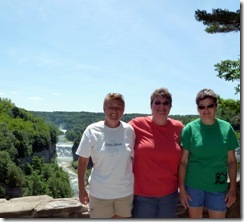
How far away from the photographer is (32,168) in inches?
1667

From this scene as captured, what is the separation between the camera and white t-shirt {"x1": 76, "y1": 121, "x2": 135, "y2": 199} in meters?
1.81

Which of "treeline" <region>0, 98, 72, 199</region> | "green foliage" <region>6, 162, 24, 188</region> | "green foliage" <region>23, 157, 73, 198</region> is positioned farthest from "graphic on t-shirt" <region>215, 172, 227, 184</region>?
"green foliage" <region>6, 162, 24, 188</region>

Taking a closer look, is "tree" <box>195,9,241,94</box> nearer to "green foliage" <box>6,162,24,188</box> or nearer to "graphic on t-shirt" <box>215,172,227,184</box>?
"graphic on t-shirt" <box>215,172,227,184</box>

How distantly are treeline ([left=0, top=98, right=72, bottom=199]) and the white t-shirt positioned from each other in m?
31.0

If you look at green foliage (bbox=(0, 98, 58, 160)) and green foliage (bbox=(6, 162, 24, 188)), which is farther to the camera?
green foliage (bbox=(0, 98, 58, 160))

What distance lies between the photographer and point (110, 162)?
1.81m

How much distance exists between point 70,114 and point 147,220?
167ft

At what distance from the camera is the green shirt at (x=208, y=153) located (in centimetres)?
180

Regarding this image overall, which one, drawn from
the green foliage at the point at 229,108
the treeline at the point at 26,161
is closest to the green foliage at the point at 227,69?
the green foliage at the point at 229,108

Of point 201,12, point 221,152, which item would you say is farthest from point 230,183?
point 201,12

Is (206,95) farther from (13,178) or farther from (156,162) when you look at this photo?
(13,178)

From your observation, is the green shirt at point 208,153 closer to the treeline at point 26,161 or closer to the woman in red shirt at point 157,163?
the woman in red shirt at point 157,163

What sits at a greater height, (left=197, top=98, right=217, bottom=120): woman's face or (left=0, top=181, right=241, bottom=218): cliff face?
(left=197, top=98, right=217, bottom=120): woman's face

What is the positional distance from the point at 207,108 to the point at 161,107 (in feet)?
0.78
